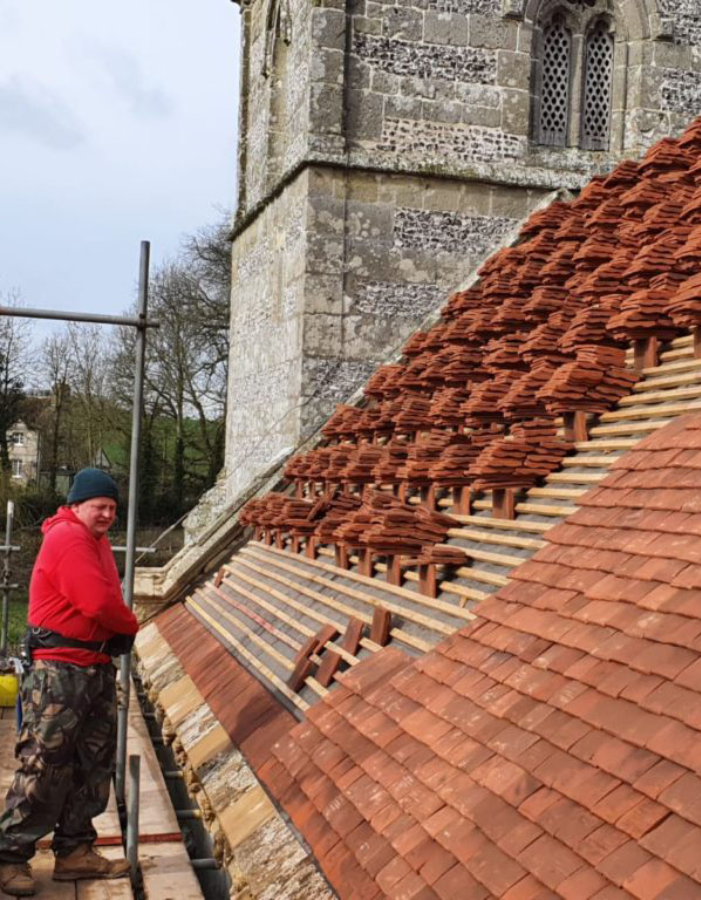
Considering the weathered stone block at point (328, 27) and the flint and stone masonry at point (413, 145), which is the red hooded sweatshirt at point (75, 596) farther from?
the weathered stone block at point (328, 27)

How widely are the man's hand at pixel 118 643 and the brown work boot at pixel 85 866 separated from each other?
1005 mm

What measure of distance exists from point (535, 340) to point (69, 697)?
328 cm

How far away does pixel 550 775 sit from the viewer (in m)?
3.17

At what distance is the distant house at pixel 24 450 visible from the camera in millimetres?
47594

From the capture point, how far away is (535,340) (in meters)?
6.72

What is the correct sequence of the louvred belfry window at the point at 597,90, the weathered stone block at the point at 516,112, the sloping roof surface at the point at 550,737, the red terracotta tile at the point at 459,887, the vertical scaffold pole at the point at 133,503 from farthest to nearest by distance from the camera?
the louvred belfry window at the point at 597,90 → the weathered stone block at the point at 516,112 → the vertical scaffold pole at the point at 133,503 → the red terracotta tile at the point at 459,887 → the sloping roof surface at the point at 550,737

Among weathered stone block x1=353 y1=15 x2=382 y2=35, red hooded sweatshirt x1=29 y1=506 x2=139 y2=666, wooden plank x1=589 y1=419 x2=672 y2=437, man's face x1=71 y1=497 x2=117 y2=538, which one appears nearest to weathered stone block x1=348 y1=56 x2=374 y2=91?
weathered stone block x1=353 y1=15 x2=382 y2=35

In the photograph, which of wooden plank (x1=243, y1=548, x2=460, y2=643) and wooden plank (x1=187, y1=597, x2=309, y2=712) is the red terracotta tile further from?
wooden plank (x1=187, y1=597, x2=309, y2=712)

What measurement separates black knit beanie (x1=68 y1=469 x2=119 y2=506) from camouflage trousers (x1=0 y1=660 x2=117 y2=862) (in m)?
0.84

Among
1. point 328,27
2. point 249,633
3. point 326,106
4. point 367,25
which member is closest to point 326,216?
point 326,106

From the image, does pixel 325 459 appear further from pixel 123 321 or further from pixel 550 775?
pixel 550 775

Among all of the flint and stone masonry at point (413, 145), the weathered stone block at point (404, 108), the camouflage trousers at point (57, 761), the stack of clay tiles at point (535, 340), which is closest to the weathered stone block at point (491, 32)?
the flint and stone masonry at point (413, 145)

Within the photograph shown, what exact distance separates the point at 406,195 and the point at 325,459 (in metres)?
5.25

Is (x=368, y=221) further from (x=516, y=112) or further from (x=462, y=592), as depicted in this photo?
(x=462, y=592)
